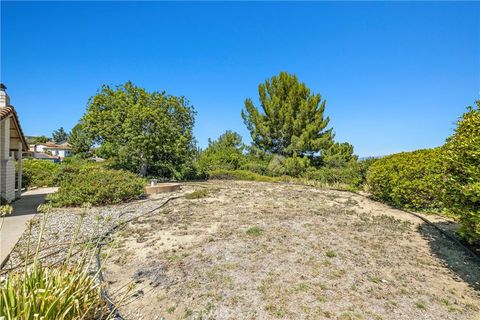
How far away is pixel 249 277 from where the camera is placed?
149 inches

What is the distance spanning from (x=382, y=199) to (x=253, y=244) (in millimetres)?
7300

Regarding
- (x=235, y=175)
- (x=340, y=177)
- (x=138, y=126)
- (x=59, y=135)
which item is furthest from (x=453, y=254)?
(x=59, y=135)

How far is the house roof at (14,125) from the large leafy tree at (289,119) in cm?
1672

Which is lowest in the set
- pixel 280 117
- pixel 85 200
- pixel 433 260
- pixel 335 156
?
pixel 433 260

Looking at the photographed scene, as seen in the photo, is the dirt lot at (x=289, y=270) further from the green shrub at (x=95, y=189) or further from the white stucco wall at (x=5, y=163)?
the white stucco wall at (x=5, y=163)

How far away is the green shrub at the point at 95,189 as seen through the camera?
8.38 m

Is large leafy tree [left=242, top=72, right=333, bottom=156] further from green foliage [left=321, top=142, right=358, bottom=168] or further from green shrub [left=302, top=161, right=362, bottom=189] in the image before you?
green shrub [left=302, top=161, right=362, bottom=189]

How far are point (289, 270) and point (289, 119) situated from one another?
62.5 feet

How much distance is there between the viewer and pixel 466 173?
13.5 feet

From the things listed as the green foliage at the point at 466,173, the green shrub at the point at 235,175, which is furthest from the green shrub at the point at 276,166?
the green foliage at the point at 466,173

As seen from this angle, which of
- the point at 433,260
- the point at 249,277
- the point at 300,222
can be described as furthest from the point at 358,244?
the point at 249,277

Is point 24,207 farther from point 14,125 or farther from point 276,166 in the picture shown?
point 276,166

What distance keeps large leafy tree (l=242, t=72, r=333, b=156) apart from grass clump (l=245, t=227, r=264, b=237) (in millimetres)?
16423

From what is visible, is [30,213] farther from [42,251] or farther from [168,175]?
[168,175]
